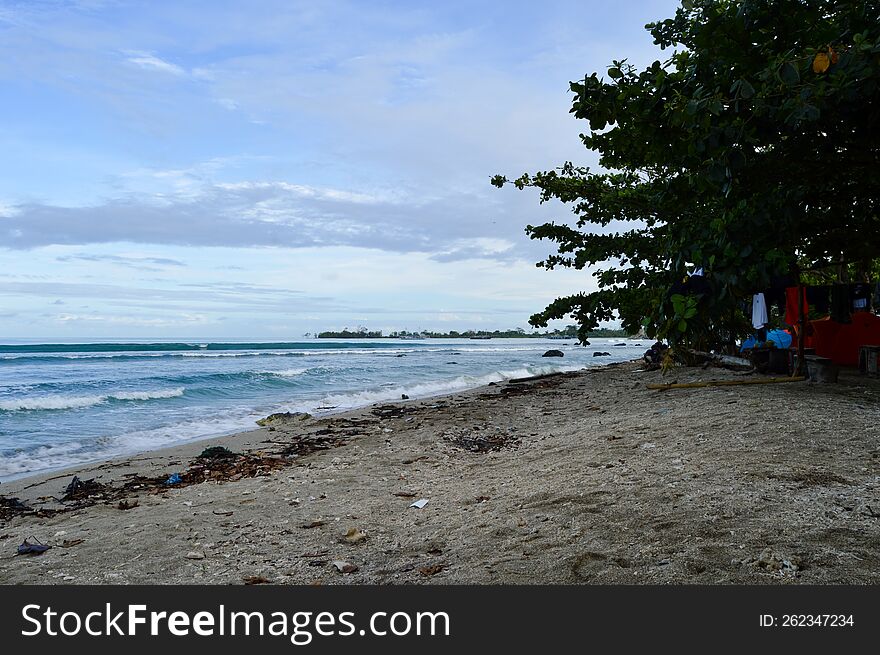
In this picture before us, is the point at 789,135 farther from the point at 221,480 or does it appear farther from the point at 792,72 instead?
the point at 221,480

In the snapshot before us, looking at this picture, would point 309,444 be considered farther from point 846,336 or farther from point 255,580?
point 846,336

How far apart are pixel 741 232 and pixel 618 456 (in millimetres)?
3177

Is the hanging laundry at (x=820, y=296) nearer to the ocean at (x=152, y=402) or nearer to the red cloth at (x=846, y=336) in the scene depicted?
the red cloth at (x=846, y=336)

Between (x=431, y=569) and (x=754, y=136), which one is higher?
(x=754, y=136)

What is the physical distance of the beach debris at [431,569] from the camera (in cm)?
362

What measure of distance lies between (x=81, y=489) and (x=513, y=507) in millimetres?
5699

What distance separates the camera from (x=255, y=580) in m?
3.83

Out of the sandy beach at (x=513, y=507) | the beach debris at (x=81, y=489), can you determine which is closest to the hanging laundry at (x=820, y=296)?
the sandy beach at (x=513, y=507)

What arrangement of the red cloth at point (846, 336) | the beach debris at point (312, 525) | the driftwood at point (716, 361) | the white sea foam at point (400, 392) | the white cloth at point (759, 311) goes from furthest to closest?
the white sea foam at point (400, 392), the driftwood at point (716, 361), the red cloth at point (846, 336), the white cloth at point (759, 311), the beach debris at point (312, 525)

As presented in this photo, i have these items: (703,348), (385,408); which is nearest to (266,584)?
(385,408)

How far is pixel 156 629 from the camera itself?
299 cm

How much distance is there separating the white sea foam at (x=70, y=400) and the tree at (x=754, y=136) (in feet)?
56.3

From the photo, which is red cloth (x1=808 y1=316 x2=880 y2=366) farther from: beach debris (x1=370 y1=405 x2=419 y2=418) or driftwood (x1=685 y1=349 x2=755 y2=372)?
beach debris (x1=370 y1=405 x2=419 y2=418)

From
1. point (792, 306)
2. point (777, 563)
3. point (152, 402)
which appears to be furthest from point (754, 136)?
point (152, 402)
